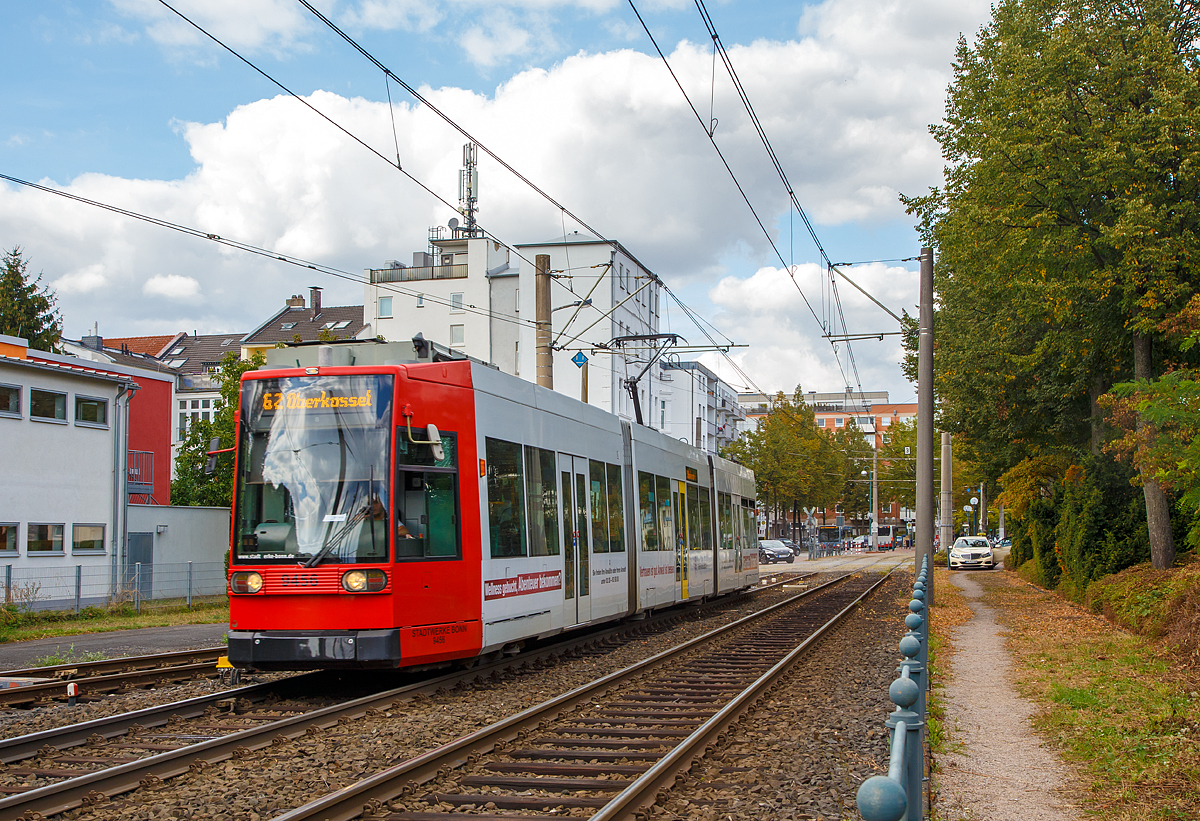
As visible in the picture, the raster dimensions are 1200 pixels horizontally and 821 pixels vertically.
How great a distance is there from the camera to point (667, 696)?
420 inches

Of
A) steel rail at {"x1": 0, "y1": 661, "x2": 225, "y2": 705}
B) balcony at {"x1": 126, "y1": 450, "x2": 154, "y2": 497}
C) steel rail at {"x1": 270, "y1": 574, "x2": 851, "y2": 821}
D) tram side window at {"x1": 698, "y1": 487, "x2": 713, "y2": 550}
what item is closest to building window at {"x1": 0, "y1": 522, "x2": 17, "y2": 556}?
balcony at {"x1": 126, "y1": 450, "x2": 154, "y2": 497}

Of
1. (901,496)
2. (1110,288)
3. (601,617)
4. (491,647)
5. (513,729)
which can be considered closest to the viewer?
(513,729)

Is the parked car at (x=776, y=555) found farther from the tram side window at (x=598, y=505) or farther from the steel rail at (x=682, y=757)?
the steel rail at (x=682, y=757)

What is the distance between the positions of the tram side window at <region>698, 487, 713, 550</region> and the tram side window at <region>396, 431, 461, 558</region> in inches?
453

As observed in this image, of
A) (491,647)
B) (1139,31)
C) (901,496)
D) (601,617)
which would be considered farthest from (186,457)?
(901,496)

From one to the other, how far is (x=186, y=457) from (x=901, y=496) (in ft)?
255

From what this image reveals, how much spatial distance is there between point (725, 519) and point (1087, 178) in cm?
1023

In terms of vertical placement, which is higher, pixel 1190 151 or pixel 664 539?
pixel 1190 151

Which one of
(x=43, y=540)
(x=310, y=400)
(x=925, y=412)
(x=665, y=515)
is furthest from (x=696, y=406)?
(x=310, y=400)

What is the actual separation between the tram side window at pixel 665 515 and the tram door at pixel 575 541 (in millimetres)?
3838

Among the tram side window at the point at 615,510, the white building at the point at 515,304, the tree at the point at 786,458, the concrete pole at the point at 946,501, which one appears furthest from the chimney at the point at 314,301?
the tram side window at the point at 615,510

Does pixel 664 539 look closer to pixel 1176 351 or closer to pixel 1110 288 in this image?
pixel 1110 288

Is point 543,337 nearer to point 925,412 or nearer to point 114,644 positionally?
point 925,412

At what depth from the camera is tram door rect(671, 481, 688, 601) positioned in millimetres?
19719
